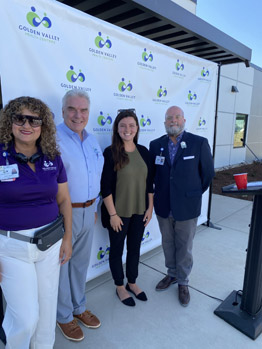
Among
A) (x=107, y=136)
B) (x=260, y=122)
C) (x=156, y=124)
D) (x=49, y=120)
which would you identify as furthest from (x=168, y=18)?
(x=260, y=122)

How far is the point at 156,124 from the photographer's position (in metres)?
3.31

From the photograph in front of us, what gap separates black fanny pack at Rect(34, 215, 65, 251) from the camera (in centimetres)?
144

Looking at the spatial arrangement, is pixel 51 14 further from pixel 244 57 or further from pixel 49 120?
pixel 244 57

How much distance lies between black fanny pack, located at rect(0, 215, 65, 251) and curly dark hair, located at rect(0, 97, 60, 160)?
1.42 feet

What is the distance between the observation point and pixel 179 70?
347 cm

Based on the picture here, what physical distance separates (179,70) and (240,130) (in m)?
8.73

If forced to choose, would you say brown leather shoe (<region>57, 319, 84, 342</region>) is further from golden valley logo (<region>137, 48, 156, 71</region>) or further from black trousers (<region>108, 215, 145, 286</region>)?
golden valley logo (<region>137, 48, 156, 71</region>)

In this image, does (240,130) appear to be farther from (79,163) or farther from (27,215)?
(27,215)

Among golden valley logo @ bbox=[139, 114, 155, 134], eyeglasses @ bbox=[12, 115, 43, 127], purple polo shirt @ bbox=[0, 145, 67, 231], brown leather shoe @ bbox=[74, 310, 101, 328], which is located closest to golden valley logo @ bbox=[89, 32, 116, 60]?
golden valley logo @ bbox=[139, 114, 155, 134]

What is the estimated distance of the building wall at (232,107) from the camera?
9.38m

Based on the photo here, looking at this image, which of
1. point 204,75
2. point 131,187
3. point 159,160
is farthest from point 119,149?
point 204,75

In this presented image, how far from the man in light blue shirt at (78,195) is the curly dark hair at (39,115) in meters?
0.30

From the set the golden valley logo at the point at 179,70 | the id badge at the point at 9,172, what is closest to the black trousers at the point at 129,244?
the id badge at the point at 9,172

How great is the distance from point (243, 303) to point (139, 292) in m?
1.02
